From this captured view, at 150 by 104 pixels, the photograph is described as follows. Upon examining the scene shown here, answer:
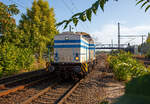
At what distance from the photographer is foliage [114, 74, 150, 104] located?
868 millimetres

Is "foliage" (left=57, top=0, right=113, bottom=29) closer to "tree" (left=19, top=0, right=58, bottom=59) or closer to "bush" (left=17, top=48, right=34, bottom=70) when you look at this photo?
"bush" (left=17, top=48, right=34, bottom=70)

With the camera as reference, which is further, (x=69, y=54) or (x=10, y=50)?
(x=10, y=50)

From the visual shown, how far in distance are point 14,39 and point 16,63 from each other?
568cm

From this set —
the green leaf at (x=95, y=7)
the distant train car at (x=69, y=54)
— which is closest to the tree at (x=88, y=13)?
the green leaf at (x=95, y=7)

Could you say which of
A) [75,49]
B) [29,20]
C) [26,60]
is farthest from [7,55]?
[29,20]

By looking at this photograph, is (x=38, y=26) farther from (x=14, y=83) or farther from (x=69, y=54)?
(x=14, y=83)

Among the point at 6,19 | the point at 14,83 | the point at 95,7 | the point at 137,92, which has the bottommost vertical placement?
the point at 14,83

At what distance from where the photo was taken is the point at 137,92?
0.90 meters

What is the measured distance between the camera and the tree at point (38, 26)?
74.1 ft

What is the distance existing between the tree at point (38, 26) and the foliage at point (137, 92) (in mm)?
21665

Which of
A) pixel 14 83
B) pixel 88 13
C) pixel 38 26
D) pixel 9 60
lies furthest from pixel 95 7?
pixel 38 26

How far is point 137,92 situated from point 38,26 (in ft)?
82.7

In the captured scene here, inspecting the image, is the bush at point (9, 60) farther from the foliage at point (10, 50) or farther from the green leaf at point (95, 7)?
the green leaf at point (95, 7)

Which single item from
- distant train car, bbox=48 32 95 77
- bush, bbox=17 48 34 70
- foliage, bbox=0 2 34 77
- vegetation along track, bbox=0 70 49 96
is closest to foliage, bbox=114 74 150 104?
vegetation along track, bbox=0 70 49 96
